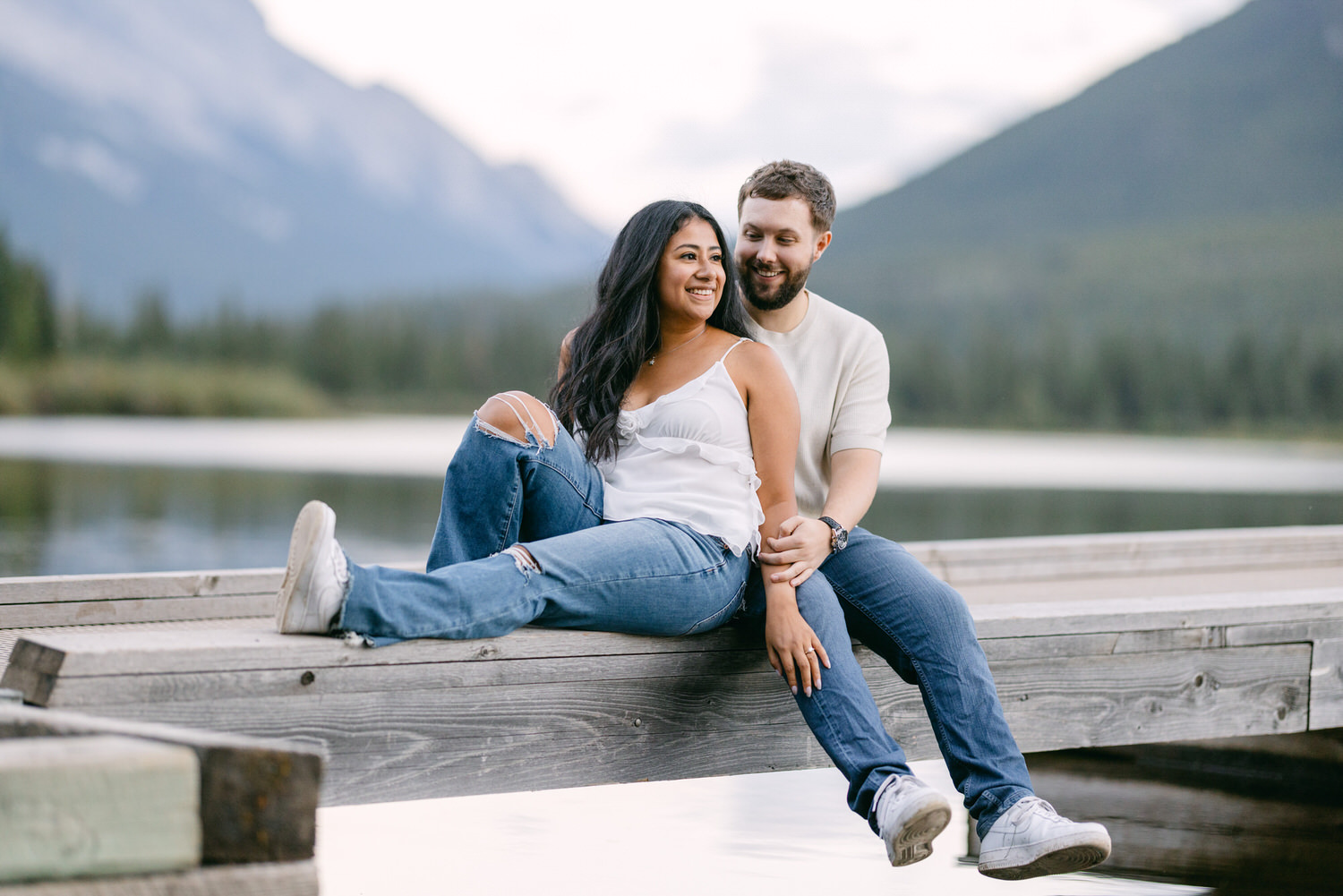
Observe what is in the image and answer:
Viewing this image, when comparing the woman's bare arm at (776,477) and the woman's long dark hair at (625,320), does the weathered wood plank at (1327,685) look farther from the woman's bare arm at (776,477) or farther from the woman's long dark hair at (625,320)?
the woman's long dark hair at (625,320)

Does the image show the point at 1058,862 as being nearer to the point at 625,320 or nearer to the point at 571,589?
the point at 571,589

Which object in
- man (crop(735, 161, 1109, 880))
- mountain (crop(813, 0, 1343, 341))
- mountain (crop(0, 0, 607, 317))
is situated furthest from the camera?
mountain (crop(0, 0, 607, 317))

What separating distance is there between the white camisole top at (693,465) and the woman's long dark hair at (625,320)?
7cm

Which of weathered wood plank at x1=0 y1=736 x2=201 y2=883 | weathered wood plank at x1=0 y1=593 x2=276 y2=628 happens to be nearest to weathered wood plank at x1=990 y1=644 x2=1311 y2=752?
weathered wood plank at x1=0 y1=736 x2=201 y2=883

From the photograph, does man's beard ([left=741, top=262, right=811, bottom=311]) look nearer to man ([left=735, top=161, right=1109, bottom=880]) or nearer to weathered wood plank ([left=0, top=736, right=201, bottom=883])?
man ([left=735, top=161, right=1109, bottom=880])

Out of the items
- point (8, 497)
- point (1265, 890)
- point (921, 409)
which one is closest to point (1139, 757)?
point (1265, 890)

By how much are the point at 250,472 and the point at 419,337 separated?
42.0 m

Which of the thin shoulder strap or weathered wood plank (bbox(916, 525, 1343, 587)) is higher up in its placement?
the thin shoulder strap

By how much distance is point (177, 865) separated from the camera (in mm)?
1456

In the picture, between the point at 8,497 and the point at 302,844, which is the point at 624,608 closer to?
the point at 302,844

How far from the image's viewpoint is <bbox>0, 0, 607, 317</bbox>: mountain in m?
142

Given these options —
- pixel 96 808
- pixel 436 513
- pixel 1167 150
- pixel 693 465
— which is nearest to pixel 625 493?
pixel 693 465

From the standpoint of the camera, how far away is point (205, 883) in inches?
57.6

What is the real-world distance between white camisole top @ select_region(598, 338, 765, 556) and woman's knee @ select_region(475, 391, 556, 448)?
21 centimetres
